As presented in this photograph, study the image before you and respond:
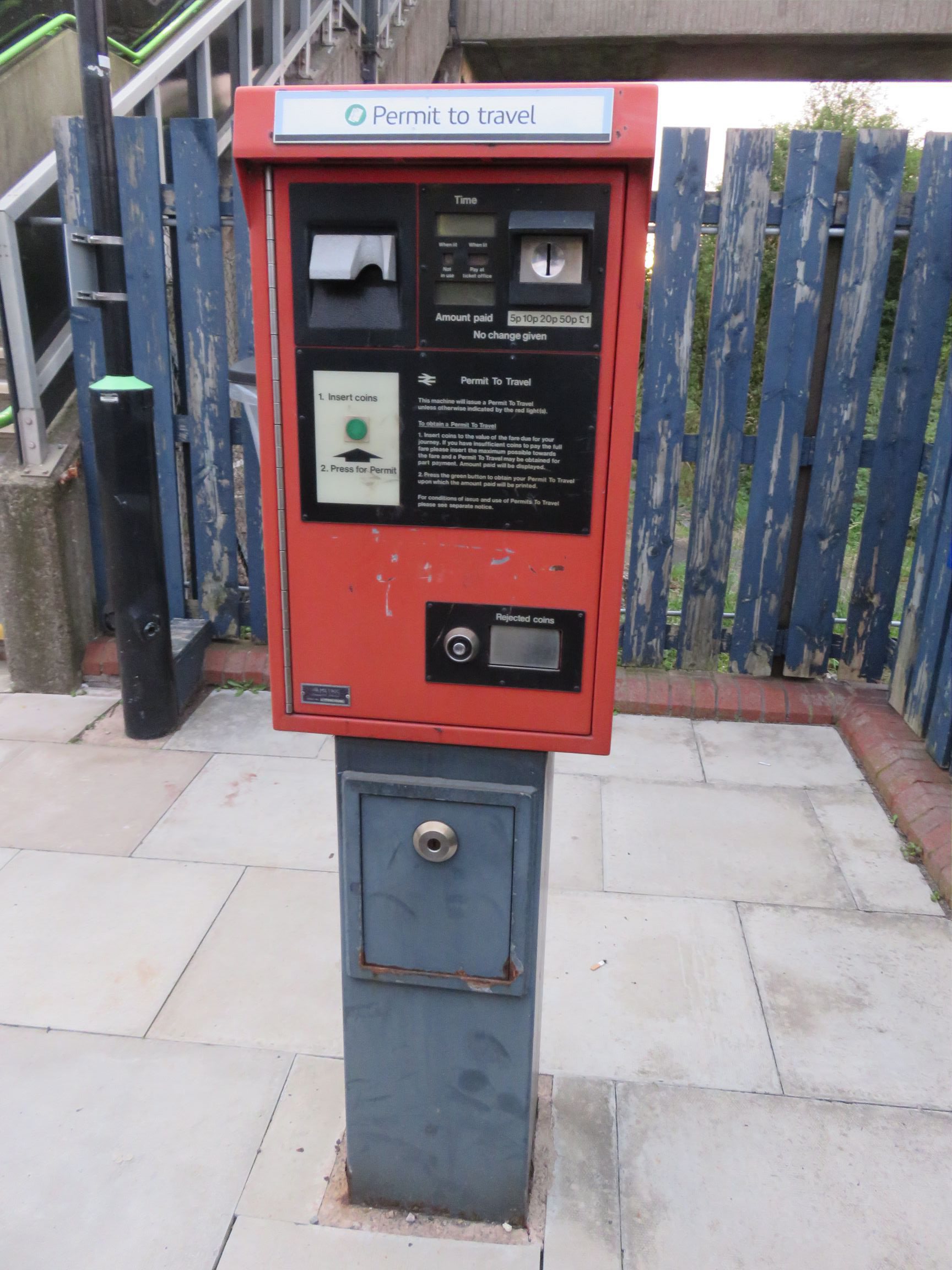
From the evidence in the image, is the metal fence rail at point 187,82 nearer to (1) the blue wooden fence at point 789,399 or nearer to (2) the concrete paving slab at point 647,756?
(1) the blue wooden fence at point 789,399

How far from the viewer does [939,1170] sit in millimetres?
2338

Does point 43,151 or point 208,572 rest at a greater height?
point 43,151

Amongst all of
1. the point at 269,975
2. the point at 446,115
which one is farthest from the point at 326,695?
the point at 269,975

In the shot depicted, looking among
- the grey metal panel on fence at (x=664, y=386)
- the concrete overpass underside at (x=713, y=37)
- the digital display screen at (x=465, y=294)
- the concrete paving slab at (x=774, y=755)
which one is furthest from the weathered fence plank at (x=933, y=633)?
the concrete overpass underside at (x=713, y=37)

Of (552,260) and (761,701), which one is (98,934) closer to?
(552,260)

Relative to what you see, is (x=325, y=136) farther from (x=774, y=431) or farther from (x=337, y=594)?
(x=774, y=431)

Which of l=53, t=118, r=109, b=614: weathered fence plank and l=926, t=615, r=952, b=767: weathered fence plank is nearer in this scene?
l=926, t=615, r=952, b=767: weathered fence plank

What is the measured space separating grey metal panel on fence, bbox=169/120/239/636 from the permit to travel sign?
9.17 feet

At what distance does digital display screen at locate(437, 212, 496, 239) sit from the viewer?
1.55 meters

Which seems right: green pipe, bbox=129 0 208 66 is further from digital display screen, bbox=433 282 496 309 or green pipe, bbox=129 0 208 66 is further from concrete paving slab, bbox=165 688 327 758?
digital display screen, bbox=433 282 496 309

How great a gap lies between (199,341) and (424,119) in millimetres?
3413

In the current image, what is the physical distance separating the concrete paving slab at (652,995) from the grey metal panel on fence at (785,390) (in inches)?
72.8

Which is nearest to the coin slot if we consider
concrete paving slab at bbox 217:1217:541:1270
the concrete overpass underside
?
concrete paving slab at bbox 217:1217:541:1270

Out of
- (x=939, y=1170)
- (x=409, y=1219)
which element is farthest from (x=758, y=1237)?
(x=409, y=1219)
